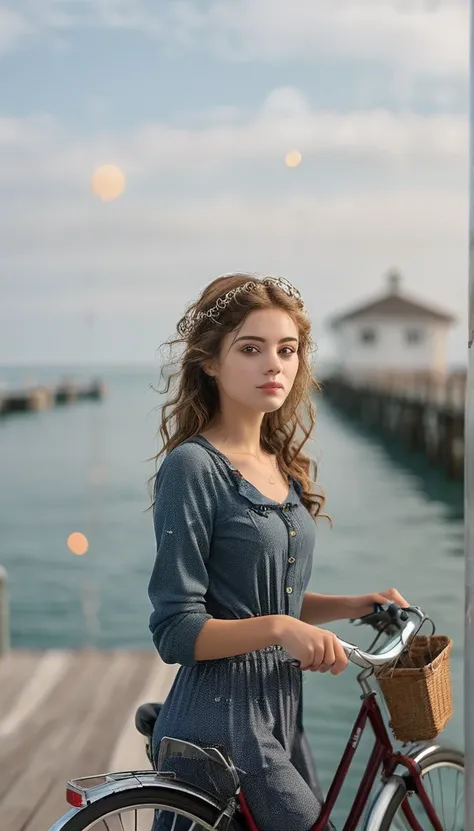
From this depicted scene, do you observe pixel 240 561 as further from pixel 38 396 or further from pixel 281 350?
pixel 38 396

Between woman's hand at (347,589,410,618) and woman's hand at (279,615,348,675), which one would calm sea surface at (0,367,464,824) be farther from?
woman's hand at (279,615,348,675)

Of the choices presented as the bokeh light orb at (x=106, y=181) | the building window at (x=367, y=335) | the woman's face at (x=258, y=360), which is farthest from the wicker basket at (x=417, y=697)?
the building window at (x=367, y=335)

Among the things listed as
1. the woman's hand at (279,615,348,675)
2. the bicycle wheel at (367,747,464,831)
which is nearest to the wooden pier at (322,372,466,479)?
the bicycle wheel at (367,747,464,831)

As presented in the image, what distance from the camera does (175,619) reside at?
134 cm

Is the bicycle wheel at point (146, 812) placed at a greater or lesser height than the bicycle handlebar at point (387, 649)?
lesser

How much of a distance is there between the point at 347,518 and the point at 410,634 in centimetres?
2053

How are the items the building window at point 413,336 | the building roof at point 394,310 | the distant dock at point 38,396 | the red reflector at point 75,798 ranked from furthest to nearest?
the building window at point 413,336 → the building roof at point 394,310 → the distant dock at point 38,396 → the red reflector at point 75,798

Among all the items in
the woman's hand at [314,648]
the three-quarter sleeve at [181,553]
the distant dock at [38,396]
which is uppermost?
the three-quarter sleeve at [181,553]

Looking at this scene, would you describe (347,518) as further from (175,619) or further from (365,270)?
(365,270)

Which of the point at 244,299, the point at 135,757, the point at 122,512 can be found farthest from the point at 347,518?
the point at 244,299

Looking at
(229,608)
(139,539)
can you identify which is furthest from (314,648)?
(139,539)

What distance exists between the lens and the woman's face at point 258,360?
1.44 metres

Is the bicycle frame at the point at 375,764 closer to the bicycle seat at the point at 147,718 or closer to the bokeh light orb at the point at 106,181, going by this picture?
the bicycle seat at the point at 147,718

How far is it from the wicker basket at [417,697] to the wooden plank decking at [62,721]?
1144 mm
